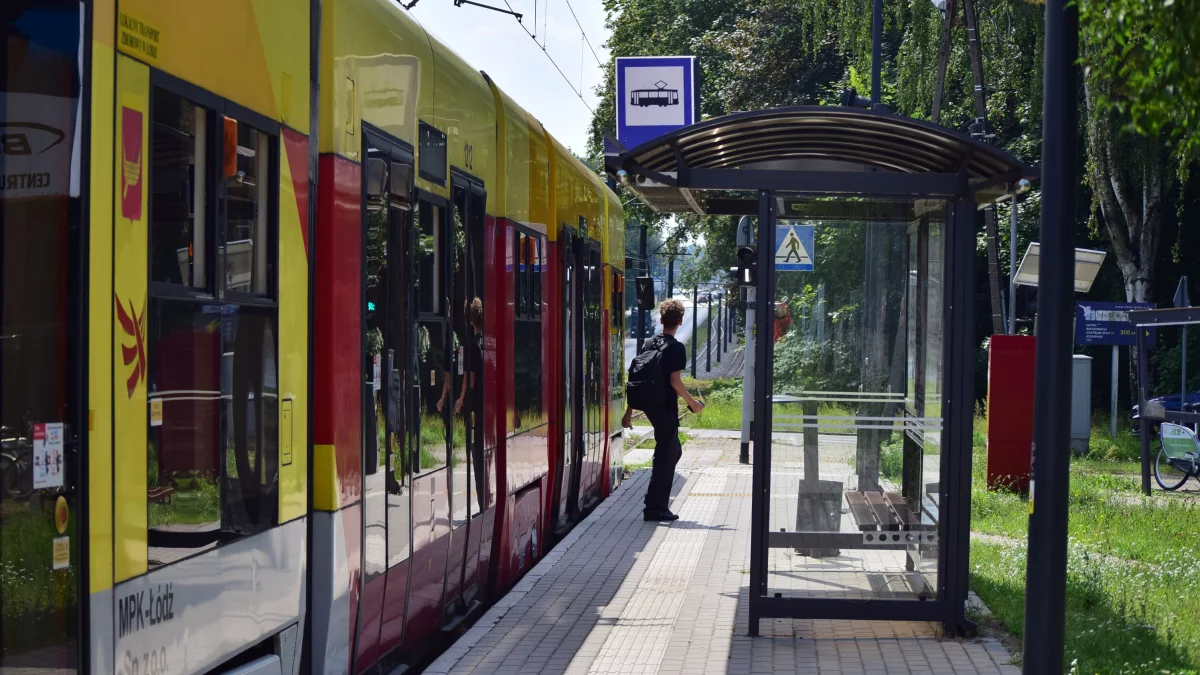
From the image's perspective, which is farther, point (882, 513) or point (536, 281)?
point (536, 281)

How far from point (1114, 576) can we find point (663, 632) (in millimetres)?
3365

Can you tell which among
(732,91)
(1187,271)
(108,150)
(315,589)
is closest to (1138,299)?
(1187,271)

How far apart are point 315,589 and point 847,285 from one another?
4.01m

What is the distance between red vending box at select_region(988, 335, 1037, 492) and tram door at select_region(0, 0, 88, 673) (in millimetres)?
13089

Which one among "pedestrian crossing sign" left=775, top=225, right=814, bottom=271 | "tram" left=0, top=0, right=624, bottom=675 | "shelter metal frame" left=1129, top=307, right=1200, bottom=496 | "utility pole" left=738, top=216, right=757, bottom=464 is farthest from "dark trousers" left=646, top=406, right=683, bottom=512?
"utility pole" left=738, top=216, right=757, bottom=464

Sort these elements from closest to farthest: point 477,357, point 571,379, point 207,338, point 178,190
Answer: point 178,190, point 207,338, point 477,357, point 571,379

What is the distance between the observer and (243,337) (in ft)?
15.2

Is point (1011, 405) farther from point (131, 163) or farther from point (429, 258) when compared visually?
point (131, 163)

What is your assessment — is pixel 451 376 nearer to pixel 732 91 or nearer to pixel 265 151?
pixel 265 151

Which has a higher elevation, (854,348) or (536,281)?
(536,281)

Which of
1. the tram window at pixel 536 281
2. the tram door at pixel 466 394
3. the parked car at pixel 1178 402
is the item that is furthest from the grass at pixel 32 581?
the parked car at pixel 1178 402

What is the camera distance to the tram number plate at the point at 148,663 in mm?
3807

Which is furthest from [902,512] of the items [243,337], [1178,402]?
[1178,402]

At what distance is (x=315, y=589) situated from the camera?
537cm
